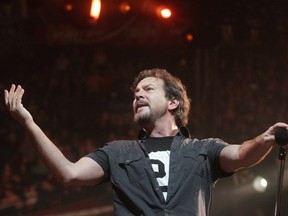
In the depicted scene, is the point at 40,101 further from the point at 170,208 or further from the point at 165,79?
the point at 170,208

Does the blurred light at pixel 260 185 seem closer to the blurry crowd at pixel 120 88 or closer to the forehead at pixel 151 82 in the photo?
the blurry crowd at pixel 120 88

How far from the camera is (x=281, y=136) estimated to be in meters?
2.18

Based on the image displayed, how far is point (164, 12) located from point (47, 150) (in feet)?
17.1

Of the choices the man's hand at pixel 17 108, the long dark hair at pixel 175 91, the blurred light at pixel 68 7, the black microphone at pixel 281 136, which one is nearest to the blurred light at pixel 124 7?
the blurred light at pixel 68 7

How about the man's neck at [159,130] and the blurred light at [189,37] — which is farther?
the blurred light at [189,37]

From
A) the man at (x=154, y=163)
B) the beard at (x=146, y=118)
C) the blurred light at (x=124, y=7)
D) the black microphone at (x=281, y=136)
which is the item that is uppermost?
the blurred light at (x=124, y=7)

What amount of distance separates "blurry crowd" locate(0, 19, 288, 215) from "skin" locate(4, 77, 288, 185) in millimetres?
4570

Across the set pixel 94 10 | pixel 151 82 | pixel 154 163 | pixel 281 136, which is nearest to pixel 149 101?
pixel 151 82

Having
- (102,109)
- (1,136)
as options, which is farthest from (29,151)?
(102,109)

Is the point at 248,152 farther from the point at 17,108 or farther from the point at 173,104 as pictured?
the point at 17,108

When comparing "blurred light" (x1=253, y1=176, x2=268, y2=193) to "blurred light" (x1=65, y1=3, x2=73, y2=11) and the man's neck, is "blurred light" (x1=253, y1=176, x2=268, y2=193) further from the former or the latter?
the man's neck

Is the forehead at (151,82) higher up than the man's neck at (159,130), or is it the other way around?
the forehead at (151,82)

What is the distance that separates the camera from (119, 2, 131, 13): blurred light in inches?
294

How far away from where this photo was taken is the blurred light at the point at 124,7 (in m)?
7.47
